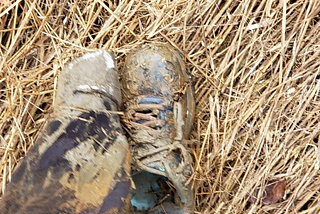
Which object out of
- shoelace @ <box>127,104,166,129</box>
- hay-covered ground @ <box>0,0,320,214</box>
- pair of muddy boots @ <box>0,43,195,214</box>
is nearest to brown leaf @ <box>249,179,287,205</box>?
hay-covered ground @ <box>0,0,320,214</box>

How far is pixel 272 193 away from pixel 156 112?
0.49 metres

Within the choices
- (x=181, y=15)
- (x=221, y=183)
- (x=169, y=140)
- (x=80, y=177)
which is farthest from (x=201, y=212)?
(x=181, y=15)

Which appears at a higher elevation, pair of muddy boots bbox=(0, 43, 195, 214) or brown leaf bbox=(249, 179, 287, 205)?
pair of muddy boots bbox=(0, 43, 195, 214)

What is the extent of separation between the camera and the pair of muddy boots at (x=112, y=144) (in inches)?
44.9

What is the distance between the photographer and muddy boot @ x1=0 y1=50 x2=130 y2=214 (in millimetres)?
1122

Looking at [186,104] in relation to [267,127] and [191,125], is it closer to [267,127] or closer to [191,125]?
[191,125]

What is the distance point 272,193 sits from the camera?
1.49 meters

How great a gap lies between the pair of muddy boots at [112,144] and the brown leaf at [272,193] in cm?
25

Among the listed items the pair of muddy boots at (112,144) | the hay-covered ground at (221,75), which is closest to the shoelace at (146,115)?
the pair of muddy boots at (112,144)

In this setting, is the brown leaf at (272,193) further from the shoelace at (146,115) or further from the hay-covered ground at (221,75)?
the shoelace at (146,115)

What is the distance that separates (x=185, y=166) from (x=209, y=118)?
0.77 feet

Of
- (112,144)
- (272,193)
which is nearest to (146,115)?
(112,144)

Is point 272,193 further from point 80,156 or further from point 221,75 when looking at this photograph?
point 80,156

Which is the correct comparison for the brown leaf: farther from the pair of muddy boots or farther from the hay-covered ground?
the pair of muddy boots
